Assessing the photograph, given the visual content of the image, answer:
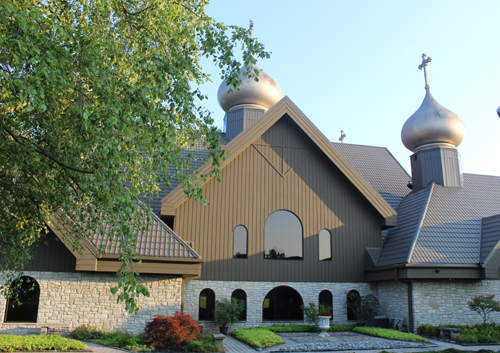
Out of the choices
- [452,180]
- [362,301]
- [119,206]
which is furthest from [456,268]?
[119,206]

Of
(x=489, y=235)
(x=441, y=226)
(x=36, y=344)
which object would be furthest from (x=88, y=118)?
(x=489, y=235)

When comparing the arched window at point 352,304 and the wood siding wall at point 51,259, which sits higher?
the wood siding wall at point 51,259

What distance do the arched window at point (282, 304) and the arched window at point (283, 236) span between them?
1.32 metres

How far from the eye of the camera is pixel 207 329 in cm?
1519

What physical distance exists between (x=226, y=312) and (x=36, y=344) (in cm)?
641

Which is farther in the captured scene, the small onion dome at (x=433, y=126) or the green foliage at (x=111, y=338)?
the small onion dome at (x=433, y=126)

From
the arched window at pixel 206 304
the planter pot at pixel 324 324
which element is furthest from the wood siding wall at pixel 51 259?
the planter pot at pixel 324 324

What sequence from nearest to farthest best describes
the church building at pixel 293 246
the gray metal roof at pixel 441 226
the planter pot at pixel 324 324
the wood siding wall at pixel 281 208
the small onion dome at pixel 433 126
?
the church building at pixel 293 246
the planter pot at pixel 324 324
the gray metal roof at pixel 441 226
the wood siding wall at pixel 281 208
the small onion dome at pixel 433 126

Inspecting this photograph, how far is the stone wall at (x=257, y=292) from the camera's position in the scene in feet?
50.7

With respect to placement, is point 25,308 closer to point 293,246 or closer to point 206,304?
point 206,304

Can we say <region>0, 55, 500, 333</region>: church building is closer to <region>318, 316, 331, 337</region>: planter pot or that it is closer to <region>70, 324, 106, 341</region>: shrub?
<region>70, 324, 106, 341</region>: shrub

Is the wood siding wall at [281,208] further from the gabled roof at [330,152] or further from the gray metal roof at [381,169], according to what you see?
the gray metal roof at [381,169]

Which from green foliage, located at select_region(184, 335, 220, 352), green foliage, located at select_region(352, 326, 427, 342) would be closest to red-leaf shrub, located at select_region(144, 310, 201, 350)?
green foliage, located at select_region(184, 335, 220, 352)

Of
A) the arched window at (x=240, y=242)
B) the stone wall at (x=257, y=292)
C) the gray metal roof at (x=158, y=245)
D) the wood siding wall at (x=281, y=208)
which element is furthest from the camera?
the arched window at (x=240, y=242)
